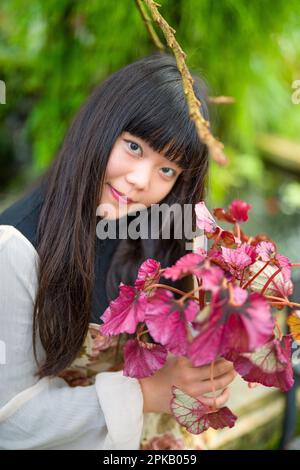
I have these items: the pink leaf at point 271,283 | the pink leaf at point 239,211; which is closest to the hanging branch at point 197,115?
the pink leaf at point 271,283

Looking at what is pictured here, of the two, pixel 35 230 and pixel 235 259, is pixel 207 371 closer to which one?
pixel 235 259

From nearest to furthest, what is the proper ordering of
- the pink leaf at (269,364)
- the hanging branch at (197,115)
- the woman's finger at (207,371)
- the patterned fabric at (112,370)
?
the hanging branch at (197,115), the pink leaf at (269,364), the woman's finger at (207,371), the patterned fabric at (112,370)

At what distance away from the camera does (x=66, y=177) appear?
0.88 m

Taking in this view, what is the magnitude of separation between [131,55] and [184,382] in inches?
43.8

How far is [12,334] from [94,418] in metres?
0.19

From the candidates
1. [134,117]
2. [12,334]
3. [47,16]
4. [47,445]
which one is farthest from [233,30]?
[47,445]

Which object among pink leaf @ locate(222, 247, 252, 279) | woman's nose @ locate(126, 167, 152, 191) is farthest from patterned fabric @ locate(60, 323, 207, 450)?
pink leaf @ locate(222, 247, 252, 279)

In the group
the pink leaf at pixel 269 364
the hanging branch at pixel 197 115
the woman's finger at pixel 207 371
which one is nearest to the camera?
the hanging branch at pixel 197 115

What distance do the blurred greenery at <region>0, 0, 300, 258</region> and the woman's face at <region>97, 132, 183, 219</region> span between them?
0.26 m

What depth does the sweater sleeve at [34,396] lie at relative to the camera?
847mm

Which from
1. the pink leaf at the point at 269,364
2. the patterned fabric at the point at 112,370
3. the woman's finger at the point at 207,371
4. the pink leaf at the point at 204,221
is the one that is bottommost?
the patterned fabric at the point at 112,370

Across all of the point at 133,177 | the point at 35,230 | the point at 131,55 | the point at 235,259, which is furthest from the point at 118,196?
the point at 131,55

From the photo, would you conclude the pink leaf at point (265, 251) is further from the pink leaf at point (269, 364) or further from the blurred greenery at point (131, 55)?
the blurred greenery at point (131, 55)

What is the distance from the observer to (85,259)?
0.88 meters
